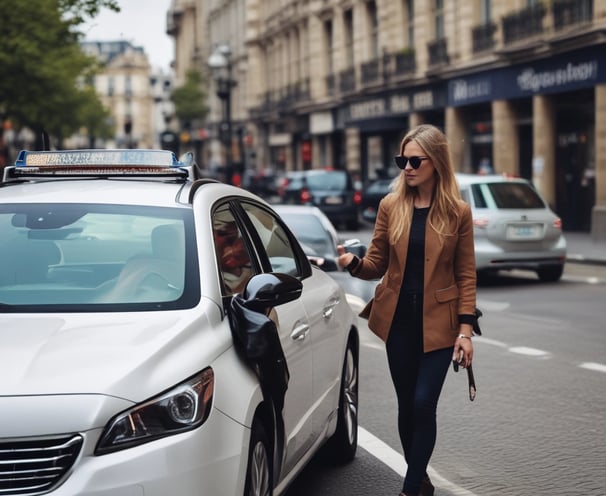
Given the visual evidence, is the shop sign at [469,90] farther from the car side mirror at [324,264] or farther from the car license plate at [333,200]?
the car side mirror at [324,264]

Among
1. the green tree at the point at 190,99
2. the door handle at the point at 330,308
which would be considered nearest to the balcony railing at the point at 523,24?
the door handle at the point at 330,308

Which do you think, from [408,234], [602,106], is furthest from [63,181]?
[602,106]

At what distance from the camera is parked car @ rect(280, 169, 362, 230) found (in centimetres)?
3675

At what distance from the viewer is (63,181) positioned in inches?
234

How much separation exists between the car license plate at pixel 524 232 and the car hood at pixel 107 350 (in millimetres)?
14321

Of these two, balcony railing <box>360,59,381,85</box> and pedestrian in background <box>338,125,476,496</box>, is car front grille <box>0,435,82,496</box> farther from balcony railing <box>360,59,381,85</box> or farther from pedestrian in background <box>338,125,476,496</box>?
balcony railing <box>360,59,381,85</box>

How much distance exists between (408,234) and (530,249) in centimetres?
1329

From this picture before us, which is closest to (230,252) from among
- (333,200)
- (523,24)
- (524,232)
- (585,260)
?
(524,232)

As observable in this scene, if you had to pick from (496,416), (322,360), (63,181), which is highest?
(63,181)

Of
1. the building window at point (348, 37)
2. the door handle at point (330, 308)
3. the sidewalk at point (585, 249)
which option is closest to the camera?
the door handle at point (330, 308)

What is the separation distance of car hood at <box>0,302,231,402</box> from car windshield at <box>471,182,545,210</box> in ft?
47.7

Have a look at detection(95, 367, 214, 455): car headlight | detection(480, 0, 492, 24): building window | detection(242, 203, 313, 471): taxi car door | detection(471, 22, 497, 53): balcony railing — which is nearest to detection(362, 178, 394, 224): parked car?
detection(471, 22, 497, 53): balcony railing

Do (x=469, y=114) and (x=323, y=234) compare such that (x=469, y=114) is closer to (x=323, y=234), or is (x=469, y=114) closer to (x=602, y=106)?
(x=602, y=106)

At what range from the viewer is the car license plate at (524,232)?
1869 centimetres
